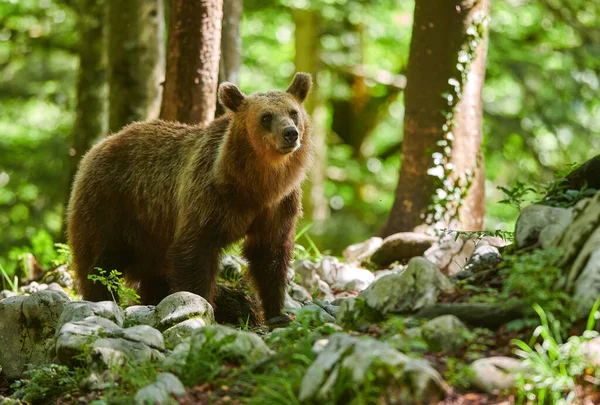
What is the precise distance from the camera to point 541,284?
4.46 m

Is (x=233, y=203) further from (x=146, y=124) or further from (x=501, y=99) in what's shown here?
(x=501, y=99)

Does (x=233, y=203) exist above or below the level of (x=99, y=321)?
above

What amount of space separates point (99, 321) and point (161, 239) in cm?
231

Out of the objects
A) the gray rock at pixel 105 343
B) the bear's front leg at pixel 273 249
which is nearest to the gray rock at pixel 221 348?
the gray rock at pixel 105 343

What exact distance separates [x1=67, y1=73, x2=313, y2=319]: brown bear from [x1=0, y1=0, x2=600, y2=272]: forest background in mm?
3901

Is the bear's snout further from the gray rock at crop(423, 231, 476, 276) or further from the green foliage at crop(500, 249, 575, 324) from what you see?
the green foliage at crop(500, 249, 575, 324)

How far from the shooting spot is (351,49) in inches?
783

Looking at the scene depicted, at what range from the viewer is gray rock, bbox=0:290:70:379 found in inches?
236

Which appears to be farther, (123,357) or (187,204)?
(187,204)

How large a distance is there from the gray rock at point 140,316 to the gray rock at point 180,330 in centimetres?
30

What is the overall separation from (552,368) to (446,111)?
17.8 ft

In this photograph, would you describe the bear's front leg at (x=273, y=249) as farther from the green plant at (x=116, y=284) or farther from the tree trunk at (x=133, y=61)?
the tree trunk at (x=133, y=61)

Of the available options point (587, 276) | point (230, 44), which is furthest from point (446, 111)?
point (587, 276)

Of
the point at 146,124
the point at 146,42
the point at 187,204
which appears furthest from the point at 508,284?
the point at 146,42
